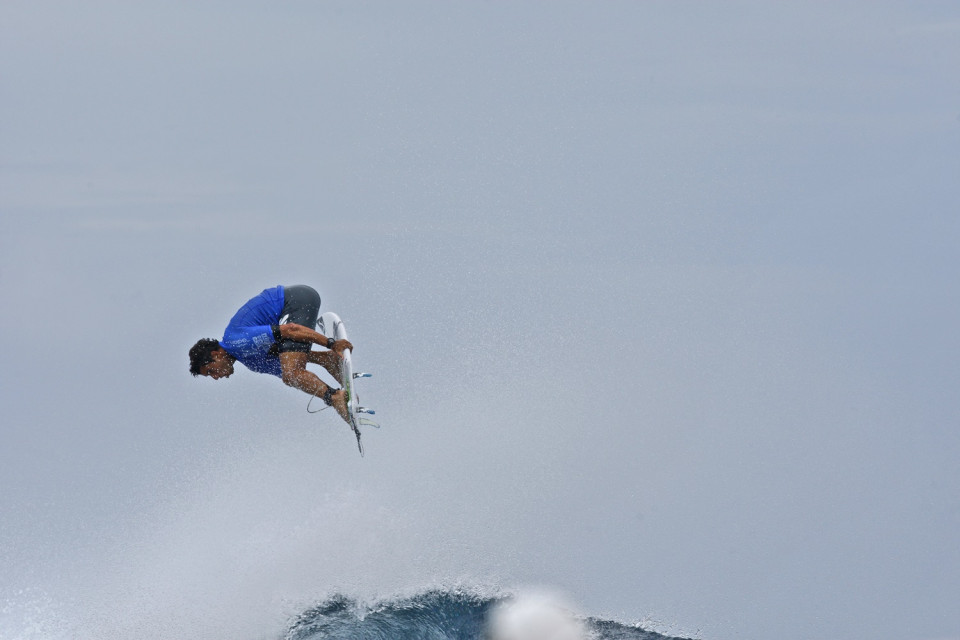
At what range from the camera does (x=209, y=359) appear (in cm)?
1167

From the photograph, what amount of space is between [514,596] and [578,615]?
1.14m

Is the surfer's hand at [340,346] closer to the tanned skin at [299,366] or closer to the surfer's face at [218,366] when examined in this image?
the tanned skin at [299,366]

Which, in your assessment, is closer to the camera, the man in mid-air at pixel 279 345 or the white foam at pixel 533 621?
the man in mid-air at pixel 279 345

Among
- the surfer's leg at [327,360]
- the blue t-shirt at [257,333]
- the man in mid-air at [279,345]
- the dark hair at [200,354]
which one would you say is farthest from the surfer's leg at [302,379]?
the dark hair at [200,354]

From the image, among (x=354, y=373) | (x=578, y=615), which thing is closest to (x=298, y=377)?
(x=354, y=373)

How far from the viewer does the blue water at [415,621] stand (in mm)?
14320

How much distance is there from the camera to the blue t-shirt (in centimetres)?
1166

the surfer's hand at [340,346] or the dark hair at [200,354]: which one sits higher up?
the dark hair at [200,354]

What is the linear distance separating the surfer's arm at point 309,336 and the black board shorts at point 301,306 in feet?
1.72

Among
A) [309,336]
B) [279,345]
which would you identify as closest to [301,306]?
[279,345]

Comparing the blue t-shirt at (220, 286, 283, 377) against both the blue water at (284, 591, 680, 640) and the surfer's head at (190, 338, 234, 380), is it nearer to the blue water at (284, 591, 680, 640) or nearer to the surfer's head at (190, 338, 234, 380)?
the surfer's head at (190, 338, 234, 380)

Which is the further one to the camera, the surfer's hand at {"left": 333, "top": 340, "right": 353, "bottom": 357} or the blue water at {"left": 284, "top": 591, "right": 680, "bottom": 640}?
the blue water at {"left": 284, "top": 591, "right": 680, "bottom": 640}

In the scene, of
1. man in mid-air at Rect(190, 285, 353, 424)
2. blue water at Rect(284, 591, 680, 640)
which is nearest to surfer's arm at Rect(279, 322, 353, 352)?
man in mid-air at Rect(190, 285, 353, 424)

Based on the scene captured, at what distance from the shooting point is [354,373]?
1152cm
